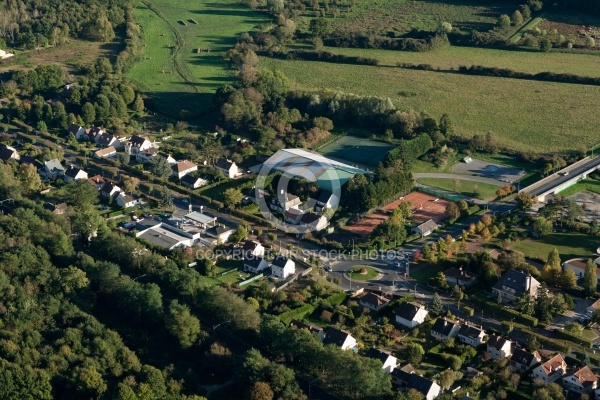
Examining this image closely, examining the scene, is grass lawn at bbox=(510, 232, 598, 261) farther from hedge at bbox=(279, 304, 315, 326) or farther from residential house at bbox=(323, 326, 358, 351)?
residential house at bbox=(323, 326, 358, 351)

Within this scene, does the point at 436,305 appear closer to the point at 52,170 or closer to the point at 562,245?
the point at 562,245

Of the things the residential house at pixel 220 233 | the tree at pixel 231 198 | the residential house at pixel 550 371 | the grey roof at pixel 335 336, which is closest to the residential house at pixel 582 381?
the residential house at pixel 550 371

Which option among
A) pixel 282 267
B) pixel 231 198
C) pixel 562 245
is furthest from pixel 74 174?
pixel 562 245

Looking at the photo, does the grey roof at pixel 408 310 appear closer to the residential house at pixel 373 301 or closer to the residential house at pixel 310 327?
the residential house at pixel 373 301

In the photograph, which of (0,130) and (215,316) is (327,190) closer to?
(215,316)

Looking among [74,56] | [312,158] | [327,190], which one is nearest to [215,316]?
[327,190]
